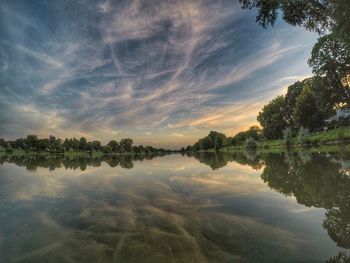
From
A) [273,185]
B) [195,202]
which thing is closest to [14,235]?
[195,202]

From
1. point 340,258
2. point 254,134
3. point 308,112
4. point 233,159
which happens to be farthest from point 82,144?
point 340,258

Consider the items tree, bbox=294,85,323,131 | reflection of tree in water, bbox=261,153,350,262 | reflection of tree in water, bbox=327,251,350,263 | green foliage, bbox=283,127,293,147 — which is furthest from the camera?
tree, bbox=294,85,323,131

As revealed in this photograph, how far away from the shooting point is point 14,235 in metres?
6.99

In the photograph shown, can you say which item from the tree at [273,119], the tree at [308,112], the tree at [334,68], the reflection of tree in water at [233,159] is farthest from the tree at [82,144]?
the tree at [334,68]

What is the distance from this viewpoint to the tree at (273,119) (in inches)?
4210

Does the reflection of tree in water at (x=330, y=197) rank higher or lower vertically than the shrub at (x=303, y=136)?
lower

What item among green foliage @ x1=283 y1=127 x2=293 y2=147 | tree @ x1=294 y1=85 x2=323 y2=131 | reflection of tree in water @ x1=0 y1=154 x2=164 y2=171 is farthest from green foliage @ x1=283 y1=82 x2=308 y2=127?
reflection of tree in water @ x1=0 y1=154 x2=164 y2=171

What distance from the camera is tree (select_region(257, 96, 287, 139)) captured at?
10694 cm

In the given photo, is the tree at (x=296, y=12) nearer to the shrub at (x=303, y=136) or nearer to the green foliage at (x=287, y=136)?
the shrub at (x=303, y=136)

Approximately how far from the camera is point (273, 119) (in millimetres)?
107688

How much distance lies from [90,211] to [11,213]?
2835mm

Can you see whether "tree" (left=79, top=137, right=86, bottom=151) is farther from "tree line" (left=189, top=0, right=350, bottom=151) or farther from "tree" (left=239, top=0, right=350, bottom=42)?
"tree" (left=239, top=0, right=350, bottom=42)

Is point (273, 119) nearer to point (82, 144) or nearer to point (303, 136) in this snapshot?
point (303, 136)

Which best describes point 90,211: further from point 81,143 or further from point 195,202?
point 81,143
